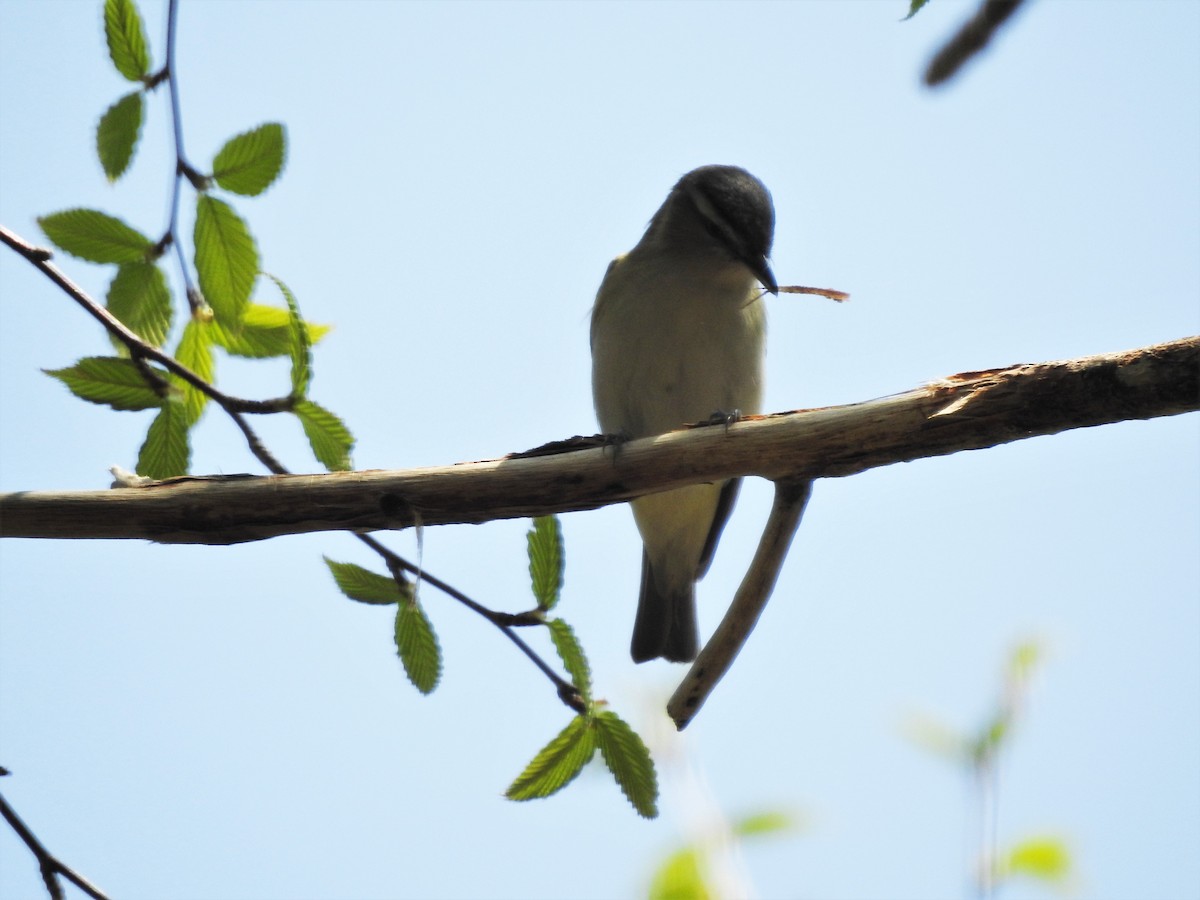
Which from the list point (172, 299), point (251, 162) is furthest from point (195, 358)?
point (251, 162)

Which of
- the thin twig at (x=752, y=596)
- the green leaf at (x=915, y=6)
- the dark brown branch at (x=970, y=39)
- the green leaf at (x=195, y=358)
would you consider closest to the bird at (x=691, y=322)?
the thin twig at (x=752, y=596)

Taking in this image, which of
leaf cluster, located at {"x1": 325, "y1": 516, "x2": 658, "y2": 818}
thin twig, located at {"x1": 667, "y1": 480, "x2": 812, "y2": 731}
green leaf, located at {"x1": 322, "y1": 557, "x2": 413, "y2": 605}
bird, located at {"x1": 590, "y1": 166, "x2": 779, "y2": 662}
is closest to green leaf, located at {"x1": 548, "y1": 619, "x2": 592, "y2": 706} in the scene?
leaf cluster, located at {"x1": 325, "y1": 516, "x2": 658, "y2": 818}

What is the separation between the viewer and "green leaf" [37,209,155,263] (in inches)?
118

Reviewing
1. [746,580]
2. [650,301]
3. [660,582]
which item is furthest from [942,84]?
[660,582]

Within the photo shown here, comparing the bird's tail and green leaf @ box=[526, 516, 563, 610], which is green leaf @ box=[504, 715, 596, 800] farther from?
the bird's tail

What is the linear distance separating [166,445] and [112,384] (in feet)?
0.73

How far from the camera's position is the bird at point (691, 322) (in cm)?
540

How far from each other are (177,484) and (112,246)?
68 centimetres

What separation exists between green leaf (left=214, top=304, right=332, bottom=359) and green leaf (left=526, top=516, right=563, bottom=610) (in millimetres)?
876

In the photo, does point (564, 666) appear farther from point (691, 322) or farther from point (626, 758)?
point (691, 322)

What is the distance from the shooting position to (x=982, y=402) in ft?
9.53

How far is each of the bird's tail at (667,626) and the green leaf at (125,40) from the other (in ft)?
13.6

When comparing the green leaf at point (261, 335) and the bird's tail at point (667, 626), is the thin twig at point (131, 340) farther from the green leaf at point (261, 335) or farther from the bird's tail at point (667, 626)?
the bird's tail at point (667, 626)

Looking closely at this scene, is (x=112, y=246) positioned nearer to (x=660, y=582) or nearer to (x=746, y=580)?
(x=746, y=580)
